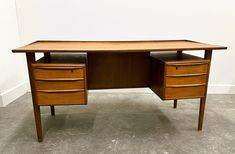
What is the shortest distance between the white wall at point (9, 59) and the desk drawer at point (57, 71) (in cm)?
108

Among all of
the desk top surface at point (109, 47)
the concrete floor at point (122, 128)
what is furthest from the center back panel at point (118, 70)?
the concrete floor at point (122, 128)

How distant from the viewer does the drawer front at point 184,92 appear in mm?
1538

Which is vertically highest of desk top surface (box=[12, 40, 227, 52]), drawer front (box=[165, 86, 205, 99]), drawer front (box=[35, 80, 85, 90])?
desk top surface (box=[12, 40, 227, 52])

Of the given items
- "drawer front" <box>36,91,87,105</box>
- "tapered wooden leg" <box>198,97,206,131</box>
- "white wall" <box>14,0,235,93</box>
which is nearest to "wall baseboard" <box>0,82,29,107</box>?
"white wall" <box>14,0,235,93</box>

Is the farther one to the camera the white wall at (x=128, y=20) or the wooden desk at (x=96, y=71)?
the white wall at (x=128, y=20)

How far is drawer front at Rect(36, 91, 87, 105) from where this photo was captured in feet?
4.77

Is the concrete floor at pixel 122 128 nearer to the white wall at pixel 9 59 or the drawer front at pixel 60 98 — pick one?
the white wall at pixel 9 59

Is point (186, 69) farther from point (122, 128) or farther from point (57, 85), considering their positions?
point (57, 85)

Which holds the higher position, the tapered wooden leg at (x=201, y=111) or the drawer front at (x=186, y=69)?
the drawer front at (x=186, y=69)

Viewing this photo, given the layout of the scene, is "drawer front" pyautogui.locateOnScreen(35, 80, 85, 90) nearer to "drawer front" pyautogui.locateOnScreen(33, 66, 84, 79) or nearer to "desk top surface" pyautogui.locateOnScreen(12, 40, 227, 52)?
"drawer front" pyautogui.locateOnScreen(33, 66, 84, 79)

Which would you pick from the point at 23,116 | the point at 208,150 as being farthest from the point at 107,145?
the point at 23,116

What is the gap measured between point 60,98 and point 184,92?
0.95m

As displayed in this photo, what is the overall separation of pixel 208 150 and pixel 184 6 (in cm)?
171

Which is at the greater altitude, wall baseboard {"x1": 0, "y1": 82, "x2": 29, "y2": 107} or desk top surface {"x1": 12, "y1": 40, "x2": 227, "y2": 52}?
desk top surface {"x1": 12, "y1": 40, "x2": 227, "y2": 52}
